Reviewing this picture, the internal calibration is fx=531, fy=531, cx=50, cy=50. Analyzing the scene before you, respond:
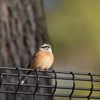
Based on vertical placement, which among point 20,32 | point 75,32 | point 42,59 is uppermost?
point 20,32

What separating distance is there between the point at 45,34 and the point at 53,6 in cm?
702

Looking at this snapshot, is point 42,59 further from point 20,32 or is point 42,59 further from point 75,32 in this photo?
point 75,32

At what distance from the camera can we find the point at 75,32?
43.0 ft

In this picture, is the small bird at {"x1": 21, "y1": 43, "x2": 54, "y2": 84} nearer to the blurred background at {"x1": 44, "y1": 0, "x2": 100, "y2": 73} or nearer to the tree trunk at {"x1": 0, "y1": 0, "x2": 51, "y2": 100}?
the tree trunk at {"x1": 0, "y1": 0, "x2": 51, "y2": 100}

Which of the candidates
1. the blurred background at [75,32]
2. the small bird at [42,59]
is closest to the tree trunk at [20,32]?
the small bird at [42,59]

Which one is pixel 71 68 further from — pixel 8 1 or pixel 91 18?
pixel 8 1

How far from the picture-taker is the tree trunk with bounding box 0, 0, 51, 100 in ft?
20.0

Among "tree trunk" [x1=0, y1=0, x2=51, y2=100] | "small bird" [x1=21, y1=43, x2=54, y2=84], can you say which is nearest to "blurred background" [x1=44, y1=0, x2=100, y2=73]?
"tree trunk" [x1=0, y1=0, x2=51, y2=100]

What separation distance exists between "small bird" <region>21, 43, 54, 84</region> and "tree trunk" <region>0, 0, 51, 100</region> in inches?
4.7

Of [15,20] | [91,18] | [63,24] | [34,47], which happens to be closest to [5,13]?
[15,20]

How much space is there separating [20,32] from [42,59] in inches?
16.1

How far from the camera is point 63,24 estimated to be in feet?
44.2

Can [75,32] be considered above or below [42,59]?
Result: below

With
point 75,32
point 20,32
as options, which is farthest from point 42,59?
point 75,32
